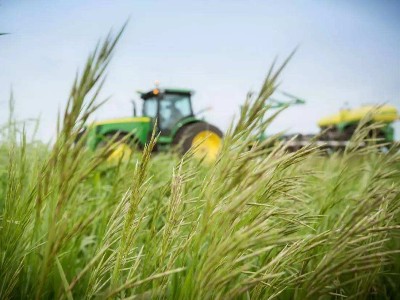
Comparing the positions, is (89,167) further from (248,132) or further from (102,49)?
(248,132)

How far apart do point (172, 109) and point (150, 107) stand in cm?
61

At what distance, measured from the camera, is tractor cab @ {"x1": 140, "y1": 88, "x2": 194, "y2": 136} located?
24.0 ft

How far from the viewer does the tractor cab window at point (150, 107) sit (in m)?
7.54

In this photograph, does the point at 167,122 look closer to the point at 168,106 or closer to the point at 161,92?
the point at 168,106

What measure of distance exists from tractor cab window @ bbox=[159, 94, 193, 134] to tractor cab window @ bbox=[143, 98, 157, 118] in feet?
0.85

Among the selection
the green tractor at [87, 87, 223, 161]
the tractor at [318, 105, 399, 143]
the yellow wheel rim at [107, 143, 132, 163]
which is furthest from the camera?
the tractor at [318, 105, 399, 143]

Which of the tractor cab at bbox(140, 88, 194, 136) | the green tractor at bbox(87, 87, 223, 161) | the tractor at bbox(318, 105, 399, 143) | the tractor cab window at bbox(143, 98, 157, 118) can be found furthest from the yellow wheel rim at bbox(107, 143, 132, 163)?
the tractor at bbox(318, 105, 399, 143)

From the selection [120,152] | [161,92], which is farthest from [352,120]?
[120,152]

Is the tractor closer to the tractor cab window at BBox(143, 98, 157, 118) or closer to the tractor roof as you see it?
the tractor roof

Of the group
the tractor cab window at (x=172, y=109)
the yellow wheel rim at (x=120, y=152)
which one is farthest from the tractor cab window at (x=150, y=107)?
the yellow wheel rim at (x=120, y=152)

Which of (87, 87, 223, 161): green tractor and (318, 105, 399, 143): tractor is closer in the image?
(87, 87, 223, 161): green tractor

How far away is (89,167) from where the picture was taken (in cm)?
42

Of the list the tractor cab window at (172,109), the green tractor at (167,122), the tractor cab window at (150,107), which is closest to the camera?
the green tractor at (167,122)

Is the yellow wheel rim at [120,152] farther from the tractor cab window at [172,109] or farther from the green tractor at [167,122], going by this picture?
the tractor cab window at [172,109]
